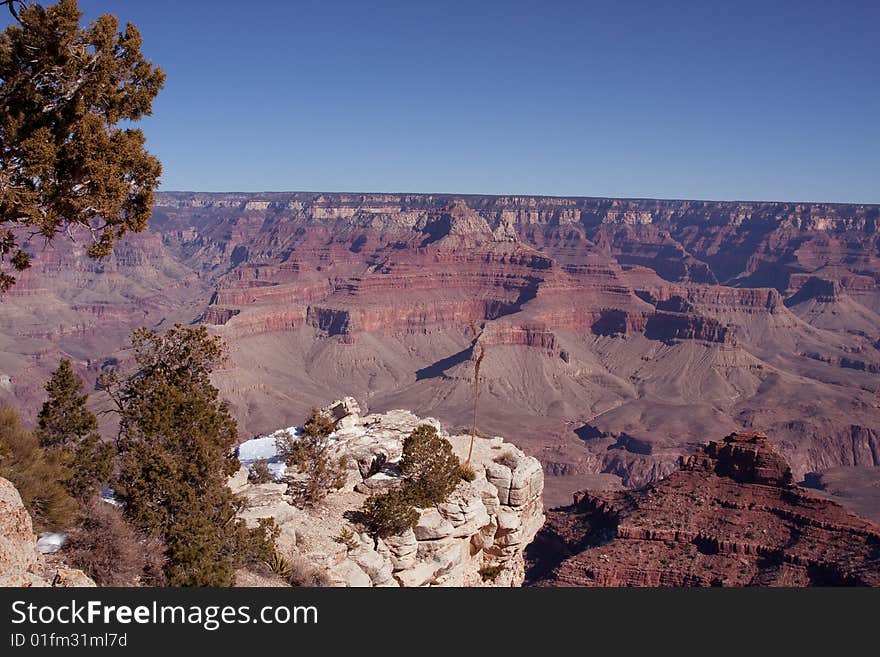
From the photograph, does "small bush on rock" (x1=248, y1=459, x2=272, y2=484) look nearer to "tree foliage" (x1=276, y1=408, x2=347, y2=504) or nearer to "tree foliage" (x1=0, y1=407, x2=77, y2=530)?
"tree foliage" (x1=276, y1=408, x2=347, y2=504)

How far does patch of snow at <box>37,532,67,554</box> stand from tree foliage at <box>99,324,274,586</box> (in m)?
1.88

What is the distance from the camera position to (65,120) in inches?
626

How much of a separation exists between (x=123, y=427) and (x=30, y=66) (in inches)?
439

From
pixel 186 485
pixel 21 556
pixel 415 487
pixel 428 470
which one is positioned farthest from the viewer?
pixel 428 470

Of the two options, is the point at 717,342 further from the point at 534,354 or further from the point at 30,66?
the point at 30,66

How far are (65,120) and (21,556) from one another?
33.1 ft

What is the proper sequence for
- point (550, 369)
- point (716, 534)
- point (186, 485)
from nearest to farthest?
point (186, 485)
point (716, 534)
point (550, 369)

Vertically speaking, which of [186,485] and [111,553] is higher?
[186,485]

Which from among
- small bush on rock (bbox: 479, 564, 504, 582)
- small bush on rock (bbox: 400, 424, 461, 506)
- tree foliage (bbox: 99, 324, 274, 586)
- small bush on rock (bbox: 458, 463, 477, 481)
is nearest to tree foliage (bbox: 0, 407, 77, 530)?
tree foliage (bbox: 99, 324, 274, 586)

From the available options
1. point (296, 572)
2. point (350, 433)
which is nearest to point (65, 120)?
point (296, 572)

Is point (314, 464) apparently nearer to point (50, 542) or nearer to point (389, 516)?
point (389, 516)

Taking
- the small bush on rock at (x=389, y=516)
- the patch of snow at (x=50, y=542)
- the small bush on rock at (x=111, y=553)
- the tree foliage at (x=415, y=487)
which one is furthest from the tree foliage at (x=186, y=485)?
the tree foliage at (x=415, y=487)

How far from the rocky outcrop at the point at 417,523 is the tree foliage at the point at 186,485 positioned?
2038 mm

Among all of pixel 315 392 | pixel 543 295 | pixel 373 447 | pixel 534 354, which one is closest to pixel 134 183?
pixel 373 447
